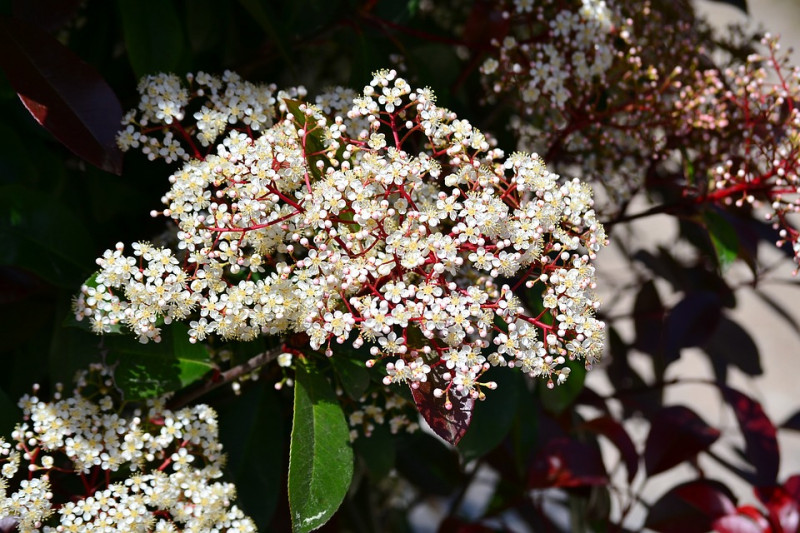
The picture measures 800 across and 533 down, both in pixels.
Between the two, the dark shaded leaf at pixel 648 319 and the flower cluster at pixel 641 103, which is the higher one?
the flower cluster at pixel 641 103

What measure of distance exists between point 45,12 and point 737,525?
45.0 inches

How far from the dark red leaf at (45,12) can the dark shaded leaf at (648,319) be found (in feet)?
3.63

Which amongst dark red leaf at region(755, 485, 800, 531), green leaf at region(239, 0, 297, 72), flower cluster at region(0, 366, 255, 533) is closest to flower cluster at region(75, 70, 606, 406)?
flower cluster at region(0, 366, 255, 533)

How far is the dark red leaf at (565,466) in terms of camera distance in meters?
1.23

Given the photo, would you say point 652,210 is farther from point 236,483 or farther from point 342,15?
point 236,483

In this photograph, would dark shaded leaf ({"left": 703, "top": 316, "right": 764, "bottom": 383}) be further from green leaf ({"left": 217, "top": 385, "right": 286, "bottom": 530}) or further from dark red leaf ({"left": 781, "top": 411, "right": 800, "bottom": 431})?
green leaf ({"left": 217, "top": 385, "right": 286, "bottom": 530})

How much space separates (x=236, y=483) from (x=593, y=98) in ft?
2.37

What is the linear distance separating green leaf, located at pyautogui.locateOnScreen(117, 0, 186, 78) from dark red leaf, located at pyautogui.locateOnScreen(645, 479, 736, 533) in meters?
0.96

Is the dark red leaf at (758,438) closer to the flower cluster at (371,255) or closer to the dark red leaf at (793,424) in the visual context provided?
the dark red leaf at (793,424)

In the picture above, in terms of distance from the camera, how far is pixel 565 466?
1247 mm

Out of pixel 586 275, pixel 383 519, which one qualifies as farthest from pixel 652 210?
pixel 383 519

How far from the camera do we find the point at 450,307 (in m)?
0.75

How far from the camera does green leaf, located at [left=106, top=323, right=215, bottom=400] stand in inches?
34.6

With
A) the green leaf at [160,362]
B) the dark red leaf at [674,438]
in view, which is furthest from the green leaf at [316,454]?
the dark red leaf at [674,438]
